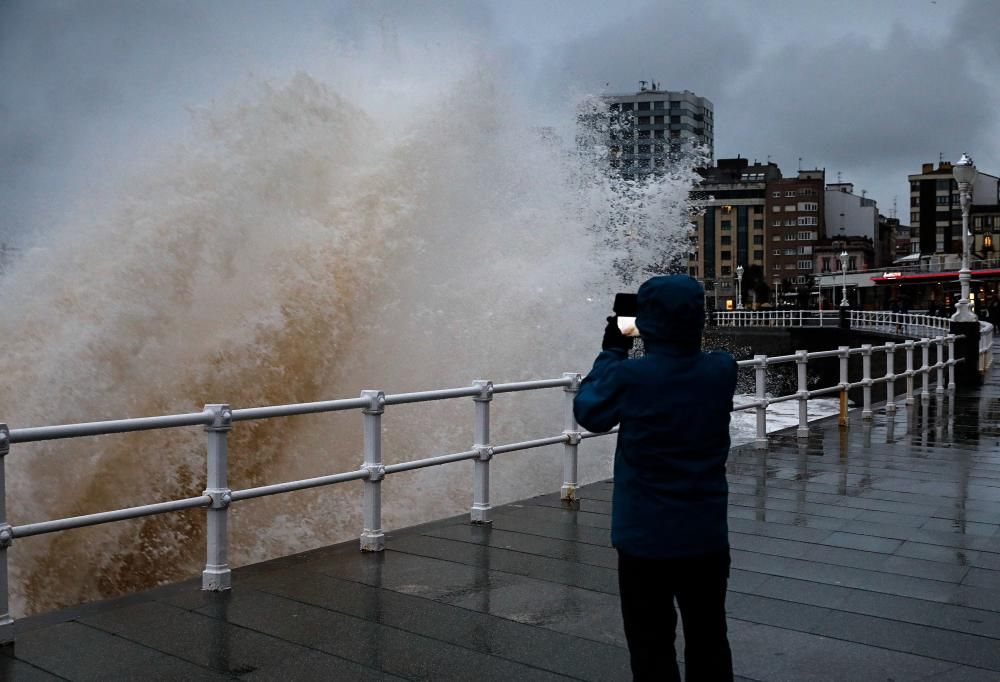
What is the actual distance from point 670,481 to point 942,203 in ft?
475

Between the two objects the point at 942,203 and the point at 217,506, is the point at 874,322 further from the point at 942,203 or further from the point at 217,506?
the point at 942,203

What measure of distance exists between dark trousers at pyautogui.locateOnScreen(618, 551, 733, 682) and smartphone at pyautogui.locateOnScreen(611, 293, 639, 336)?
2.49 ft

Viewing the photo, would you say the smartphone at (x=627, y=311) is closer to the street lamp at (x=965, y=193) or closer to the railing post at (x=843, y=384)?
the railing post at (x=843, y=384)

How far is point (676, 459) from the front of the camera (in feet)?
10.6

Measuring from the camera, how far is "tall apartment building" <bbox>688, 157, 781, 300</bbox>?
490ft

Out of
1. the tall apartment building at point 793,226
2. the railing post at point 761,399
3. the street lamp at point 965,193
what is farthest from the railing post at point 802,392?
the tall apartment building at point 793,226

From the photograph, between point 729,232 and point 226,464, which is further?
point 729,232

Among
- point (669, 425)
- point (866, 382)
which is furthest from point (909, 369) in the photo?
point (669, 425)

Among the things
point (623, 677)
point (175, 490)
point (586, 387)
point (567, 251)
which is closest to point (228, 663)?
point (623, 677)

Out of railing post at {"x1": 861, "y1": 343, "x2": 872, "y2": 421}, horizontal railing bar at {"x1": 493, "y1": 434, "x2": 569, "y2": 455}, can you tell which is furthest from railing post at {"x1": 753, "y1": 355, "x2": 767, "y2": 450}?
horizontal railing bar at {"x1": 493, "y1": 434, "x2": 569, "y2": 455}

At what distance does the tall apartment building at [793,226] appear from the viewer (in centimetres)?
14750

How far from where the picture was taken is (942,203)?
134375 millimetres

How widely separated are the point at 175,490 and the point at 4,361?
3.14 meters

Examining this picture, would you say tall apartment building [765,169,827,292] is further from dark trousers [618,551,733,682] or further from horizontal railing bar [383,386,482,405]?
dark trousers [618,551,733,682]
